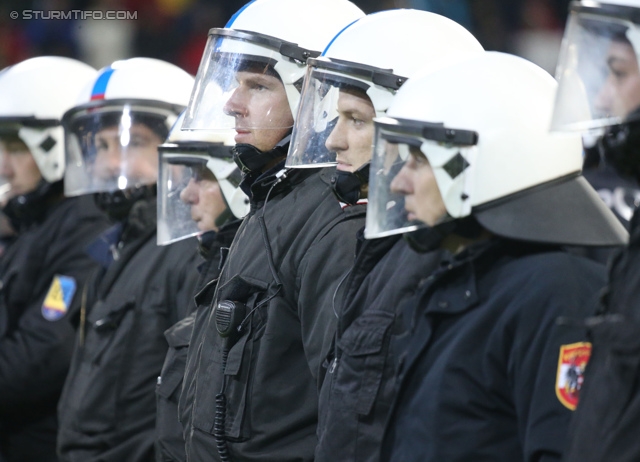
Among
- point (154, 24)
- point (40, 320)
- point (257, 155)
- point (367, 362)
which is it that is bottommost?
point (40, 320)

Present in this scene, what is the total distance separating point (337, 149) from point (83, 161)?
2258 millimetres

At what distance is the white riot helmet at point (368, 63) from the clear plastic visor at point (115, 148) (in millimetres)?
1784

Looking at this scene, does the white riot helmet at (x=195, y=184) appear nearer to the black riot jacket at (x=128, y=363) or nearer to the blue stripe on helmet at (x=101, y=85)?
the black riot jacket at (x=128, y=363)

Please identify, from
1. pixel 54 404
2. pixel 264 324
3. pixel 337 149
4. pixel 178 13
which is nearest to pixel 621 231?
pixel 337 149

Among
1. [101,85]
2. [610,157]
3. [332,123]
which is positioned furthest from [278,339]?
[101,85]

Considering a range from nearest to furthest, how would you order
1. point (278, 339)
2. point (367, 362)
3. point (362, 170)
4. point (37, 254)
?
point (367, 362) → point (362, 170) → point (278, 339) → point (37, 254)

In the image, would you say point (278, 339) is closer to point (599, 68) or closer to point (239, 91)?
point (239, 91)

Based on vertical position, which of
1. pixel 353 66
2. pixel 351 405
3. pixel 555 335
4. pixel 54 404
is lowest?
pixel 54 404

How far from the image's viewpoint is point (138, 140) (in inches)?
199

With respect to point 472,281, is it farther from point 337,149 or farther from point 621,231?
point 337,149

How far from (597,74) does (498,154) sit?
33 centimetres

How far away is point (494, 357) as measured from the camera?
7.69ft

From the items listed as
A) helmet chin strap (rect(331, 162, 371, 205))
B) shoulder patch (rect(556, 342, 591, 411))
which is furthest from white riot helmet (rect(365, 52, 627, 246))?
helmet chin strap (rect(331, 162, 371, 205))

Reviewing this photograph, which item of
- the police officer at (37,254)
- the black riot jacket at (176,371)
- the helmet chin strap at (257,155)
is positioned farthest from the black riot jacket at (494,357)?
the police officer at (37,254)
